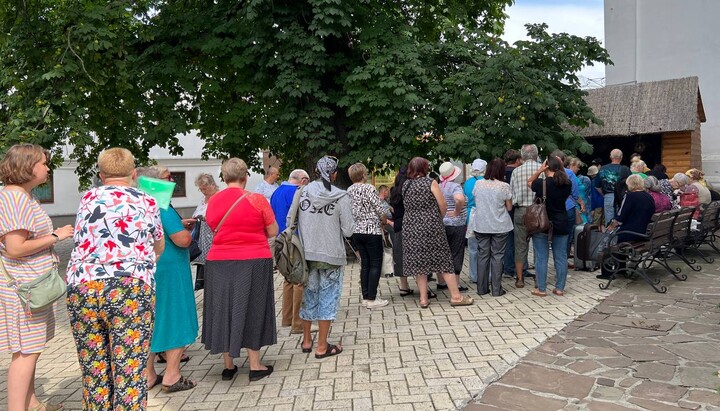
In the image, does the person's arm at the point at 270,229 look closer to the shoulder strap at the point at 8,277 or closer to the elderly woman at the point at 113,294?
the elderly woman at the point at 113,294

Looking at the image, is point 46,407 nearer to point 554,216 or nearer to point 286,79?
point 554,216

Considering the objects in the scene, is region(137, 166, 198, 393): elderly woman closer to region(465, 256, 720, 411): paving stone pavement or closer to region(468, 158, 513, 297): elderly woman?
region(465, 256, 720, 411): paving stone pavement

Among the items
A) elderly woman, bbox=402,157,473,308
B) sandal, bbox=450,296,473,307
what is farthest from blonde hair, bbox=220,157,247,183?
sandal, bbox=450,296,473,307

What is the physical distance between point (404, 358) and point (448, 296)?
109 inches

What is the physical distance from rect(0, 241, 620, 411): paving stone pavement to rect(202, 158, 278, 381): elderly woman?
476 mm

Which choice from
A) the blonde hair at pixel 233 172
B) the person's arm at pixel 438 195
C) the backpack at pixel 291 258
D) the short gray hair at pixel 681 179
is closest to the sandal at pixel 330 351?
the backpack at pixel 291 258

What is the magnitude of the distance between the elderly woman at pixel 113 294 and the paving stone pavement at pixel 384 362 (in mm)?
1115

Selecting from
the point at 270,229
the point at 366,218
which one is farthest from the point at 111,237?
the point at 366,218

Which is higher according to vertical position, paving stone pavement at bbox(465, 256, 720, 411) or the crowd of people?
the crowd of people

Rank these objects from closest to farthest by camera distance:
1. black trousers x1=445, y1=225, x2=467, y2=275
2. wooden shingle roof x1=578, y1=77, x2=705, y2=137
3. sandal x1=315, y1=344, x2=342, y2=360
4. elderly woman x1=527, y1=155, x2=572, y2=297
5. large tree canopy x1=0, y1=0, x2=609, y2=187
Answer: sandal x1=315, y1=344, x2=342, y2=360, elderly woman x1=527, y1=155, x2=572, y2=297, black trousers x1=445, y1=225, x2=467, y2=275, large tree canopy x1=0, y1=0, x2=609, y2=187, wooden shingle roof x1=578, y1=77, x2=705, y2=137

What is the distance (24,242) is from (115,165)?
901 mm

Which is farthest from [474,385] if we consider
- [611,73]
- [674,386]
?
[611,73]

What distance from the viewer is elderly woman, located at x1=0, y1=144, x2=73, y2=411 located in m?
3.88

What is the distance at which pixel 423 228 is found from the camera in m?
7.35
